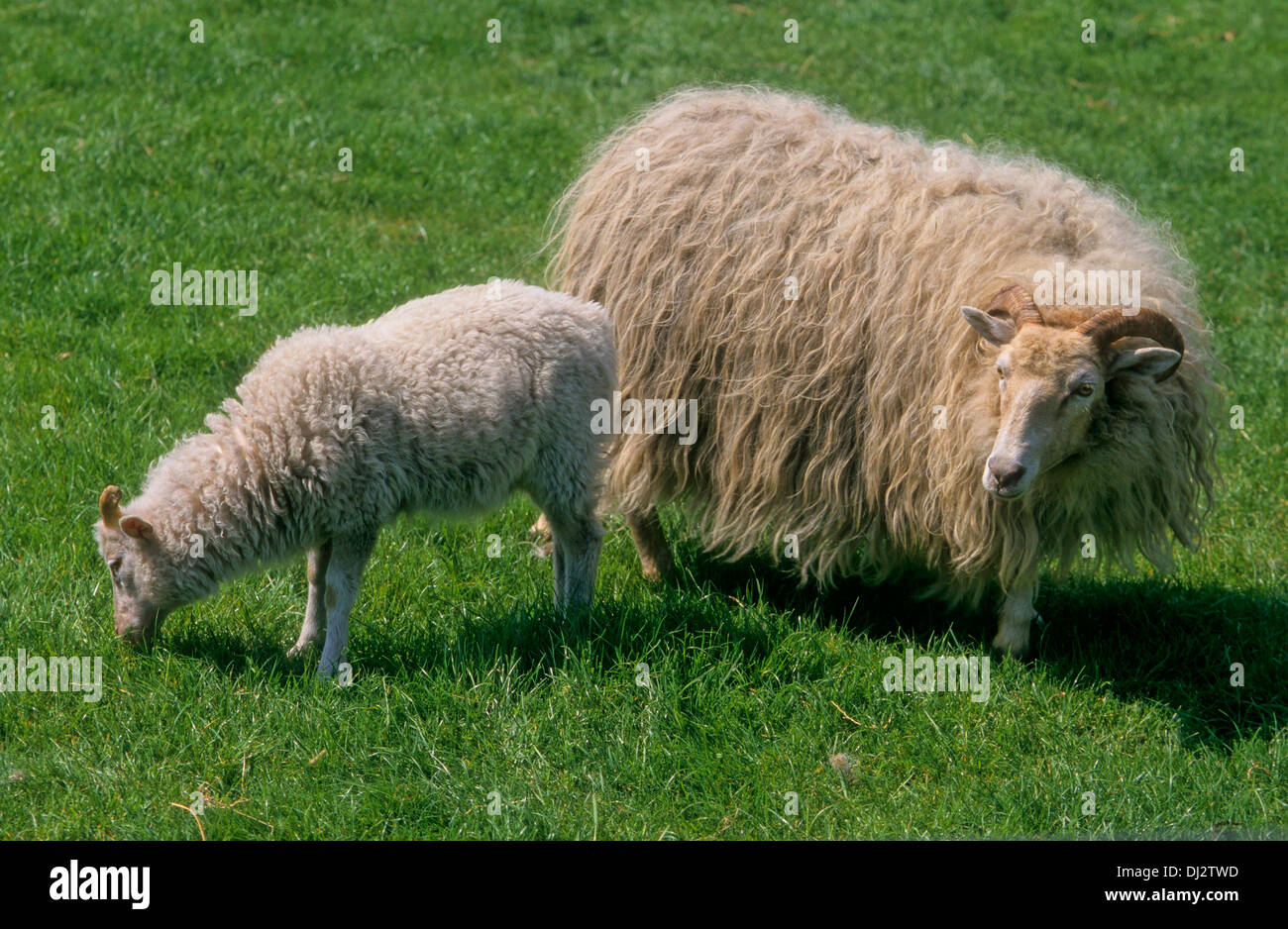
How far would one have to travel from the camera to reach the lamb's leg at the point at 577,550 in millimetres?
4953

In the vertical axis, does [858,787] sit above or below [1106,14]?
below

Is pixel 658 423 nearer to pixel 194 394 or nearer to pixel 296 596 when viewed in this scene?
pixel 296 596

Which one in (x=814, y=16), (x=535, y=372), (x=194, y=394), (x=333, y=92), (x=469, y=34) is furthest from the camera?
(x=814, y=16)

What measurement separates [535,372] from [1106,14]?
11.1 metres

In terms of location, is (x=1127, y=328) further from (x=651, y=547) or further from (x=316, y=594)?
(x=316, y=594)

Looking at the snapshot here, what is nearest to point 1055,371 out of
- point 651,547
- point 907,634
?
point 907,634

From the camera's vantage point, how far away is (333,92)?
32.8ft

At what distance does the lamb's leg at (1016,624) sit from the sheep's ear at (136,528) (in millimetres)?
3048

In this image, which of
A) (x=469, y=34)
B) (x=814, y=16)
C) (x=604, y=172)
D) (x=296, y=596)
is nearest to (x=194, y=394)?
(x=296, y=596)

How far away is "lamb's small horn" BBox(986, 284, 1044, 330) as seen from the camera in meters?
4.46

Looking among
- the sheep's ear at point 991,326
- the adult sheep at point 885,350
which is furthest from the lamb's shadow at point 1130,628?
the sheep's ear at point 991,326

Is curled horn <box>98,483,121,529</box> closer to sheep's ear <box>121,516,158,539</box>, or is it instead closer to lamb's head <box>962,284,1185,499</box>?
sheep's ear <box>121,516,158,539</box>

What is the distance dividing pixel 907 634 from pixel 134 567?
2872 millimetres

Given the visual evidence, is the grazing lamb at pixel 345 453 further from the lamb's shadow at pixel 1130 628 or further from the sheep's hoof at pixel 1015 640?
the sheep's hoof at pixel 1015 640
